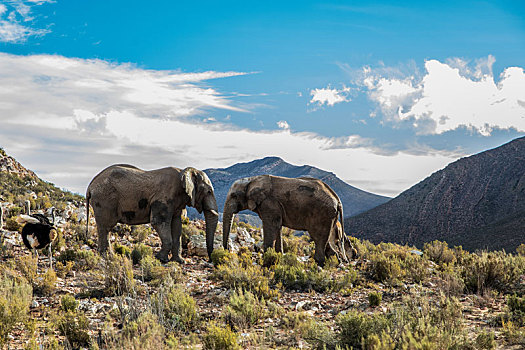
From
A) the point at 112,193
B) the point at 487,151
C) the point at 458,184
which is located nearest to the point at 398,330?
the point at 112,193

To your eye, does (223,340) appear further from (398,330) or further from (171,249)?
(171,249)

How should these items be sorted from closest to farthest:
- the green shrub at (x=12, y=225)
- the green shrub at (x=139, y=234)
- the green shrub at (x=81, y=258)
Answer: the green shrub at (x=81, y=258), the green shrub at (x=12, y=225), the green shrub at (x=139, y=234)

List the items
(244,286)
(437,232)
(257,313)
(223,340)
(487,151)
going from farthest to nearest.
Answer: (487,151) → (437,232) → (244,286) → (257,313) → (223,340)

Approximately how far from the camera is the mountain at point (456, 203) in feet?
181

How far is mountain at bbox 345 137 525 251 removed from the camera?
55312mm

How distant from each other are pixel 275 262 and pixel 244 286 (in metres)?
3.02

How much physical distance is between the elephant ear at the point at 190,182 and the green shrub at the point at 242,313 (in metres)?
5.16

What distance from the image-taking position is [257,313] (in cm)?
746

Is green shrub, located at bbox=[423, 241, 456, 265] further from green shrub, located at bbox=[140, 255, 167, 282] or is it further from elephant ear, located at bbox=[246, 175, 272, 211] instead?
green shrub, located at bbox=[140, 255, 167, 282]

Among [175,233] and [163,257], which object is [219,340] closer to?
[163,257]

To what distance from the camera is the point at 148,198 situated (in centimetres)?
1227

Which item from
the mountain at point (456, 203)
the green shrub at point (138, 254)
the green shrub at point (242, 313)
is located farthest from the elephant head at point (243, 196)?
the mountain at point (456, 203)

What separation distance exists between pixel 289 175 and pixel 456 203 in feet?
287

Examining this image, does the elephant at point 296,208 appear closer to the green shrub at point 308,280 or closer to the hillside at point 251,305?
the hillside at point 251,305
